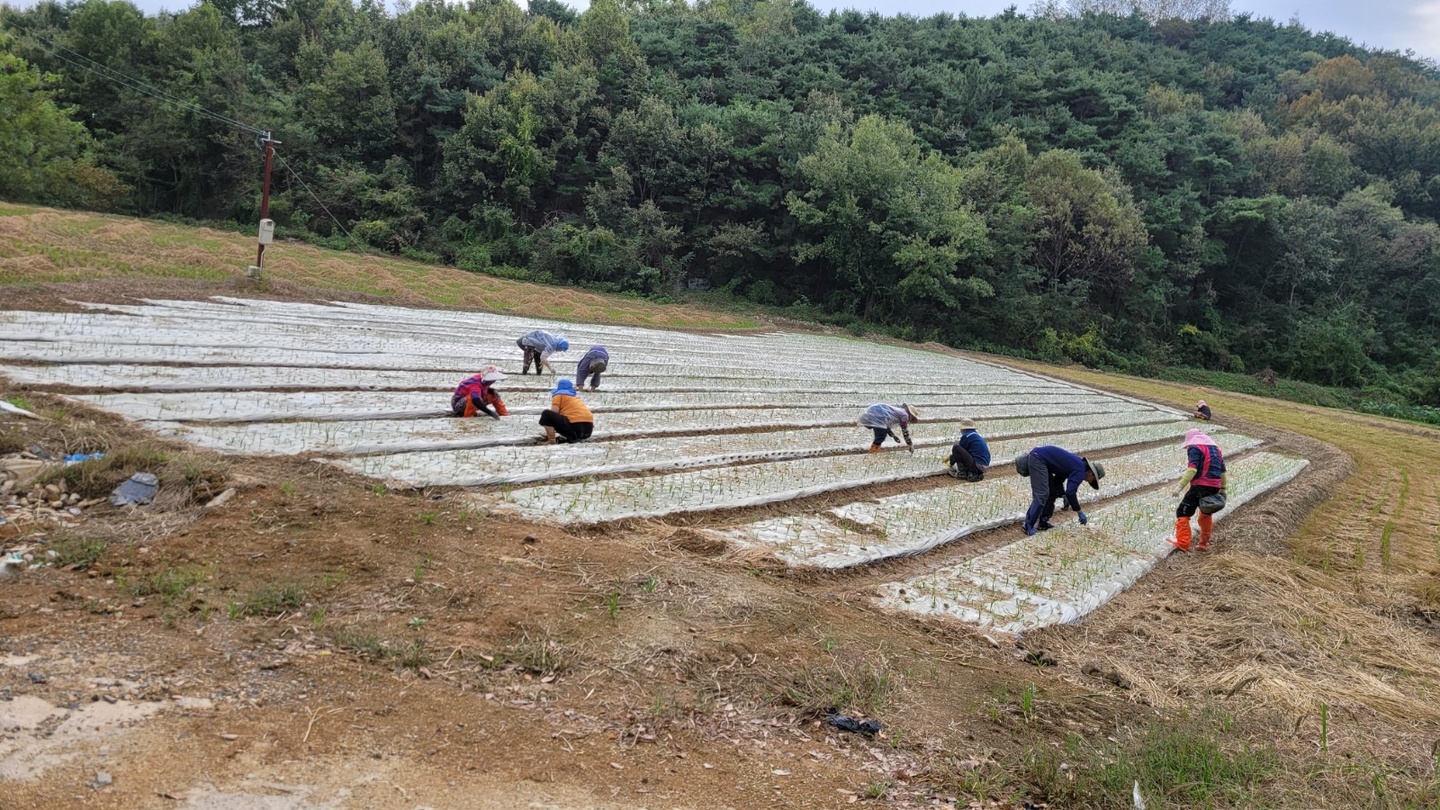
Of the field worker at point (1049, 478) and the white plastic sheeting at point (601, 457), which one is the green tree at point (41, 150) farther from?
the field worker at point (1049, 478)

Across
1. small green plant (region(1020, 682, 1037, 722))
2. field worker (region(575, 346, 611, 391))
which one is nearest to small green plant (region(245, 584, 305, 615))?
small green plant (region(1020, 682, 1037, 722))

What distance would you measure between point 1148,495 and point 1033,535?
4336 millimetres

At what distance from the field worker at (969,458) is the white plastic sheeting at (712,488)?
25 centimetres

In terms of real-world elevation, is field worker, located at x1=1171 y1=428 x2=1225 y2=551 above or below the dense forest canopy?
below

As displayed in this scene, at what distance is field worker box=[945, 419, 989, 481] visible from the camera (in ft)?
36.0

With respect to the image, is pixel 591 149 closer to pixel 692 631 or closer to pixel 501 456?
pixel 501 456

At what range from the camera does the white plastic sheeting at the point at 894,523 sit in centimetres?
696

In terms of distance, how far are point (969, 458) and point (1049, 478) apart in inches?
75.4

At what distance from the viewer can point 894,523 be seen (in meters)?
8.20

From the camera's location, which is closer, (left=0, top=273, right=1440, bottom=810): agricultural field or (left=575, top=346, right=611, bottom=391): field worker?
(left=0, top=273, right=1440, bottom=810): agricultural field

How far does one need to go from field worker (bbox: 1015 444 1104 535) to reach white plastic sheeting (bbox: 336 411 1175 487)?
9.90 feet

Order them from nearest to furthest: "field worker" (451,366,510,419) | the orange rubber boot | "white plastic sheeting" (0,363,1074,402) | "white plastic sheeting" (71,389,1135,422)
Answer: "white plastic sheeting" (71,389,1135,422)
"white plastic sheeting" (0,363,1074,402)
the orange rubber boot
"field worker" (451,366,510,419)

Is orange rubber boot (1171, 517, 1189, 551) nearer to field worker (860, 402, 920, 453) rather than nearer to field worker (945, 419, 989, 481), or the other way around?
field worker (945, 419, 989, 481)

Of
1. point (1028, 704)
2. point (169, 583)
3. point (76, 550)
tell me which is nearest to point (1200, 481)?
point (1028, 704)
